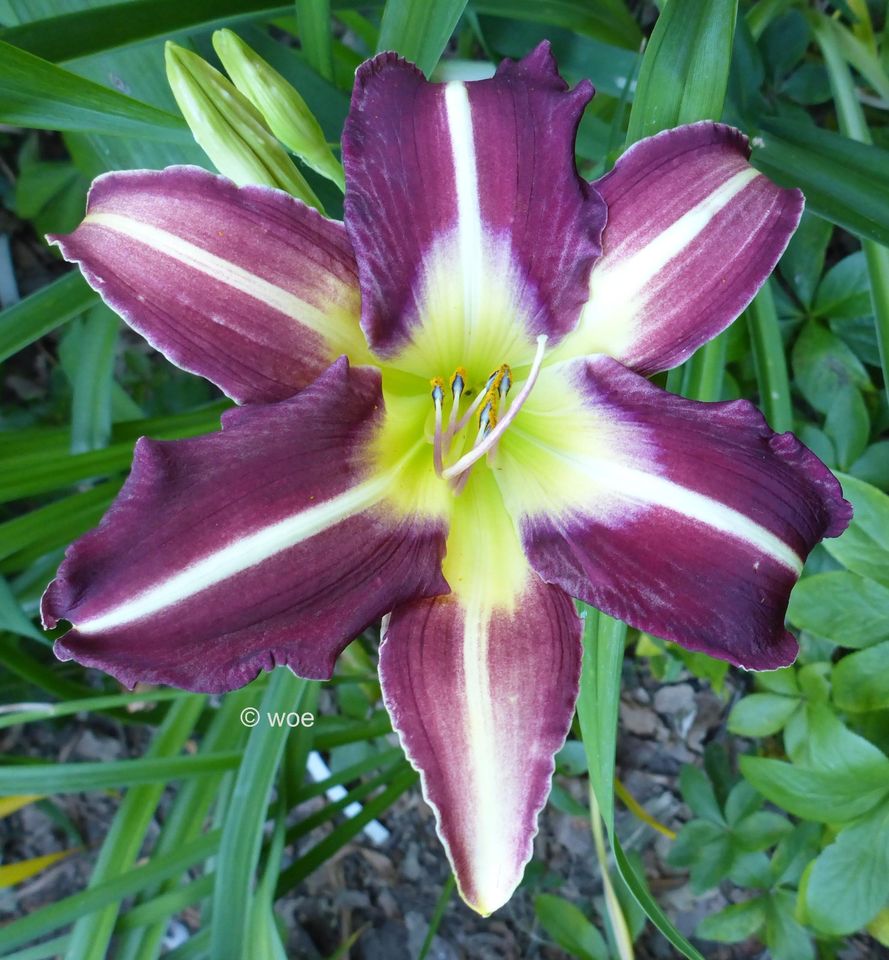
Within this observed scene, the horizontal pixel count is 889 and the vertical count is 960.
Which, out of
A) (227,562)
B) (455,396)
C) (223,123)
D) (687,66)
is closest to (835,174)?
(687,66)

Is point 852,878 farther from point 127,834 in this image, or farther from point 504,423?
point 127,834

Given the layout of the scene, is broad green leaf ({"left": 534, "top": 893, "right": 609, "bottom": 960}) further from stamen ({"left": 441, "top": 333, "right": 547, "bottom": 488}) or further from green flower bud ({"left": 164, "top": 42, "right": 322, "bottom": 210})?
green flower bud ({"left": 164, "top": 42, "right": 322, "bottom": 210})

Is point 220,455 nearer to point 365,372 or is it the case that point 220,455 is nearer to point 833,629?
point 365,372

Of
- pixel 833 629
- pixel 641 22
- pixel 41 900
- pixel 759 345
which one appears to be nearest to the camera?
pixel 833 629

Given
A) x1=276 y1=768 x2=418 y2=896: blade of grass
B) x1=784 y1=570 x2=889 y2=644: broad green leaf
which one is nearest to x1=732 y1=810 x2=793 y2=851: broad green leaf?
x1=784 y1=570 x2=889 y2=644: broad green leaf

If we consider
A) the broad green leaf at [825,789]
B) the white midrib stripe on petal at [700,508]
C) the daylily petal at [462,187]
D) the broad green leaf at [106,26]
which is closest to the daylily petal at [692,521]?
the white midrib stripe on petal at [700,508]

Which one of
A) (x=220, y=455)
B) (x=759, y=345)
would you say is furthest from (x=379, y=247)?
(x=759, y=345)
